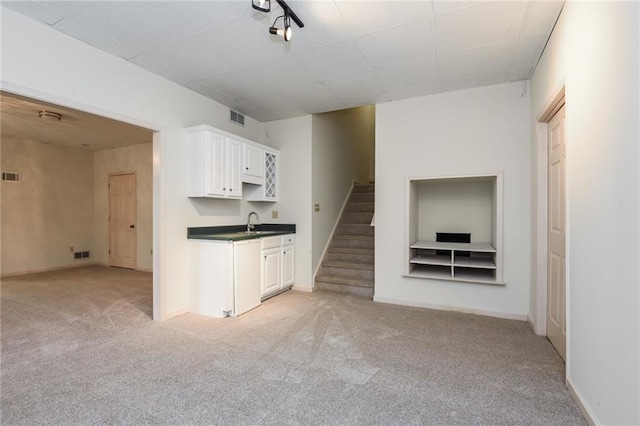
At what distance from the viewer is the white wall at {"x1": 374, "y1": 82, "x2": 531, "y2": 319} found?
337 cm

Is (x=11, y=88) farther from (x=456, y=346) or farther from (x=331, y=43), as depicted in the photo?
(x=456, y=346)

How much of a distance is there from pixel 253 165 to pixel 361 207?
240 centimetres

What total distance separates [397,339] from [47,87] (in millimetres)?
3737

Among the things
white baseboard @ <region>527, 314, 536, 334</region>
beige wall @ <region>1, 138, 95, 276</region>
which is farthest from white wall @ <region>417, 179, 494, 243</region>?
beige wall @ <region>1, 138, 95, 276</region>

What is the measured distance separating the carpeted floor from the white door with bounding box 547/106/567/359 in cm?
21

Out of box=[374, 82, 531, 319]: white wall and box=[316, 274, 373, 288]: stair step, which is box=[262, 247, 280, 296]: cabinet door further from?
box=[374, 82, 531, 319]: white wall

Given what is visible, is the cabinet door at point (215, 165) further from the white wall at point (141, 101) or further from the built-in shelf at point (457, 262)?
the built-in shelf at point (457, 262)

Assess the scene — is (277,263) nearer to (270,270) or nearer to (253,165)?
(270,270)

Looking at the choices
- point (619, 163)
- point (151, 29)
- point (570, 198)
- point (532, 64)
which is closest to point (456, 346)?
point (570, 198)

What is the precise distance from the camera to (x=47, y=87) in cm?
239

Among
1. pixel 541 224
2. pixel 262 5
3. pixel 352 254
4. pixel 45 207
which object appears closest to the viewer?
pixel 262 5

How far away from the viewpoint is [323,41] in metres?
2.62

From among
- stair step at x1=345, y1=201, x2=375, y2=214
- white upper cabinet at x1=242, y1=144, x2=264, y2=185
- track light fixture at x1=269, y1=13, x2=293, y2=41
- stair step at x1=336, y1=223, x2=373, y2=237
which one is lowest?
stair step at x1=336, y1=223, x2=373, y2=237

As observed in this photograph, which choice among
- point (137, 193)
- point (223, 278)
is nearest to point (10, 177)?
point (137, 193)
